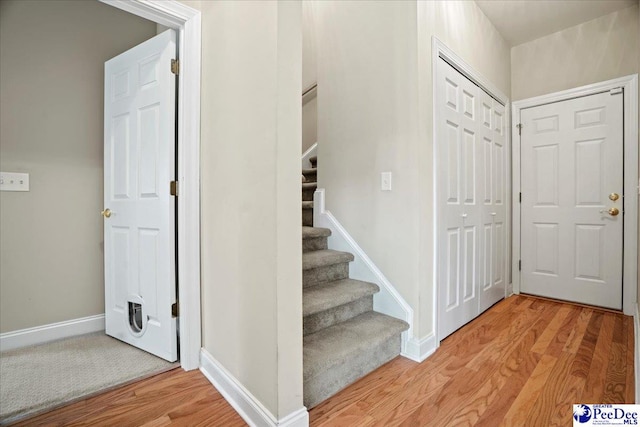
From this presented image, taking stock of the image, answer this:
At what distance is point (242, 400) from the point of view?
1.44 meters

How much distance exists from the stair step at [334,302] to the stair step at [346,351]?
4 centimetres

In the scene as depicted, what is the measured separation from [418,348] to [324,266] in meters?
0.79

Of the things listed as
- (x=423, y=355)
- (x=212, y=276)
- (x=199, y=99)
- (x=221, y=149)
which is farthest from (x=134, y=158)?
(x=423, y=355)

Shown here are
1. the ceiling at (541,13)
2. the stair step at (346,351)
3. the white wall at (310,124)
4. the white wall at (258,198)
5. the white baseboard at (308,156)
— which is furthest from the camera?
the white wall at (310,124)

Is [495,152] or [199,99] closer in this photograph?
[199,99]

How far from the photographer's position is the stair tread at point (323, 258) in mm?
2086

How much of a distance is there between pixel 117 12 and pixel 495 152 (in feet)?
11.4

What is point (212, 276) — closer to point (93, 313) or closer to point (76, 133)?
point (93, 313)

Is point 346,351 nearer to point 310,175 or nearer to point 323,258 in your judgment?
point 323,258

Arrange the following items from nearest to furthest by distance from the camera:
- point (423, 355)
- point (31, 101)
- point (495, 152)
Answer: point (423, 355), point (31, 101), point (495, 152)

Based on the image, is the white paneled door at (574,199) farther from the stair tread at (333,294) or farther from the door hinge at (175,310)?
the door hinge at (175,310)

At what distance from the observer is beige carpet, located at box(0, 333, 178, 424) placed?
4.91 feet

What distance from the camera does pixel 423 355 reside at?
1967 mm

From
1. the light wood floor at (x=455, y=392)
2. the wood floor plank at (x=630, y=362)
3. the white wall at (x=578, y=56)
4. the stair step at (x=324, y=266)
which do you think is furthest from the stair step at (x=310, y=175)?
the wood floor plank at (x=630, y=362)
